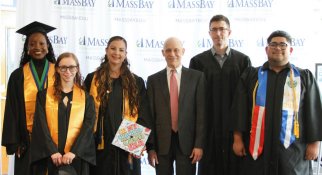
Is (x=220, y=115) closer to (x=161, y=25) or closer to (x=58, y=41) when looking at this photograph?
(x=161, y=25)

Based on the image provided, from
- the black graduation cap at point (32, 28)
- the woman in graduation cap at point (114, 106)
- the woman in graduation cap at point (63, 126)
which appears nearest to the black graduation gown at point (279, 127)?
the woman in graduation cap at point (114, 106)

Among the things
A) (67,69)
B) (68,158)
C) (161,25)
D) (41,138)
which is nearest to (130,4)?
(161,25)

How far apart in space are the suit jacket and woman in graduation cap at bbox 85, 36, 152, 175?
4.8 inches

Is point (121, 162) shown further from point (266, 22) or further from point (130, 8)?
point (266, 22)

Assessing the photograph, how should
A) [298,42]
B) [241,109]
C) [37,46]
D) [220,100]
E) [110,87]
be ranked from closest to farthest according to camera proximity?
[241,109] < [110,87] < [37,46] < [220,100] < [298,42]

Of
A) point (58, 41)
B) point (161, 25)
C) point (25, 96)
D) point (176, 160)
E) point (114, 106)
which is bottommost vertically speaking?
point (176, 160)

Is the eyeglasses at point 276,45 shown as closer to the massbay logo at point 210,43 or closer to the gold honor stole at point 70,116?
the massbay logo at point 210,43

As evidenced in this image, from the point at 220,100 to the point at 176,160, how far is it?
90 cm

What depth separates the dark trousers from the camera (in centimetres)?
283

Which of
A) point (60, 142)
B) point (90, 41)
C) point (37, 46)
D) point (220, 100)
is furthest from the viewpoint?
point (90, 41)

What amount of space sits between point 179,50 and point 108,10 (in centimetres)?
193

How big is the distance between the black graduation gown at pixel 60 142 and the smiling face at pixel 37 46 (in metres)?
0.63

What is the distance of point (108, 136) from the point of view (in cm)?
285

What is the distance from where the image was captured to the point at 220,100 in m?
3.18
